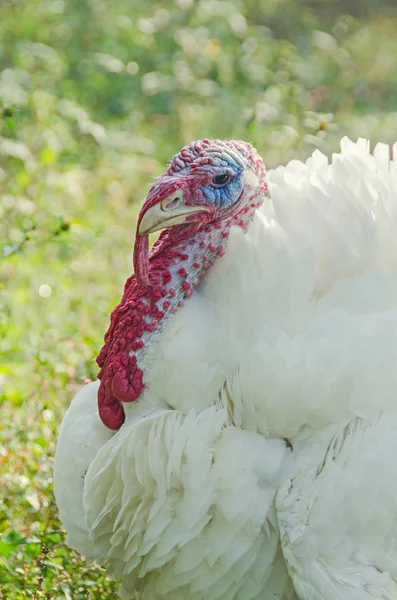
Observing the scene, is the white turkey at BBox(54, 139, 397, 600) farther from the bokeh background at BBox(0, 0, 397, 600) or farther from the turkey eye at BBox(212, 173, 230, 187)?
the bokeh background at BBox(0, 0, 397, 600)

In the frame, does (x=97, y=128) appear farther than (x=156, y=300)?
Yes

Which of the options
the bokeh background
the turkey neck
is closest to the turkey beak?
the turkey neck

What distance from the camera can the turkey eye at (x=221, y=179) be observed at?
10.1ft

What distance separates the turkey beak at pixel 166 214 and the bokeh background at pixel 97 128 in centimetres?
102

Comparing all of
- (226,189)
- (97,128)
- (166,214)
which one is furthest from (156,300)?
(97,128)

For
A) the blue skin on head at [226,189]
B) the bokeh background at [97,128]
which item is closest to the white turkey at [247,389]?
the blue skin on head at [226,189]

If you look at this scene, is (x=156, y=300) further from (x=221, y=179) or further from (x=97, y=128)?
(x=97, y=128)

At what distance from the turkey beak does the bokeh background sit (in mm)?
1016

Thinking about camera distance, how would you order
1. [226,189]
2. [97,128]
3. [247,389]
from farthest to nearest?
[97,128] < [226,189] < [247,389]

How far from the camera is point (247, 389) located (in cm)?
293

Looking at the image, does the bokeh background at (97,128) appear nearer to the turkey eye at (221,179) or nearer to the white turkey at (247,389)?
the white turkey at (247,389)

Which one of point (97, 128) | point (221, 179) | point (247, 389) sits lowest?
point (97, 128)

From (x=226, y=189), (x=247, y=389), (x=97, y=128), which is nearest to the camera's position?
(x=247, y=389)

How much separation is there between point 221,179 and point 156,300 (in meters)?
0.39
